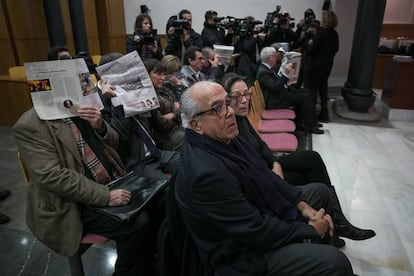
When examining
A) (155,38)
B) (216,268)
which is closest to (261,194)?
(216,268)

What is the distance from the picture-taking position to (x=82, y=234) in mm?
1428

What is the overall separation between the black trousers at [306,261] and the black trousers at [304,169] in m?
0.81

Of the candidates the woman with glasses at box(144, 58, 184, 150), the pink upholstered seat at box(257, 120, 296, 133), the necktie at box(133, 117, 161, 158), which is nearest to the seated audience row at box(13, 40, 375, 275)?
the necktie at box(133, 117, 161, 158)

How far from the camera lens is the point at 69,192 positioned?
1.36 meters

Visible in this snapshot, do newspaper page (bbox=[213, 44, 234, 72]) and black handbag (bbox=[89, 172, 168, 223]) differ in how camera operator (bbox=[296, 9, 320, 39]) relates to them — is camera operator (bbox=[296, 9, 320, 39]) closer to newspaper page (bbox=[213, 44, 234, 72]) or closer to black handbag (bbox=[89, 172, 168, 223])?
newspaper page (bbox=[213, 44, 234, 72])

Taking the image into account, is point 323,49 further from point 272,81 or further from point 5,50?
point 5,50

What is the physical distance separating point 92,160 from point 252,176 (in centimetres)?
78

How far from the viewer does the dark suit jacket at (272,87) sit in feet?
11.5

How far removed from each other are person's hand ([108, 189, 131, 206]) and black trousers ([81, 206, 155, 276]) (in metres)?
0.08

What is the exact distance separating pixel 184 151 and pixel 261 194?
381 mm

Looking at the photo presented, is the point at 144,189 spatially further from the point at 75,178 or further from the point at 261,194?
the point at 261,194

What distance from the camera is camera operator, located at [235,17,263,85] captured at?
4410mm

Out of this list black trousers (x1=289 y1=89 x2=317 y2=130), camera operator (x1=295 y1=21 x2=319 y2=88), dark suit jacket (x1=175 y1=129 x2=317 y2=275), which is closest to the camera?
dark suit jacket (x1=175 y1=129 x2=317 y2=275)

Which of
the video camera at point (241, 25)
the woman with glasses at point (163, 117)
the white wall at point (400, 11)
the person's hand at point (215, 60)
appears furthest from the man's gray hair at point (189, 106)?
the white wall at point (400, 11)
